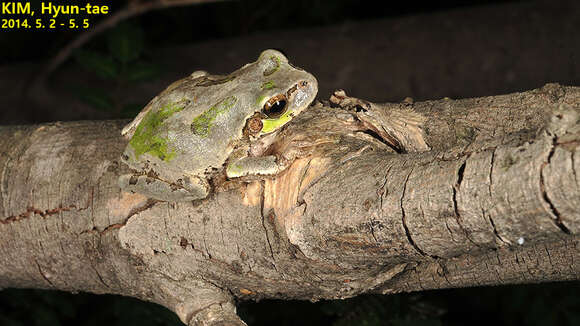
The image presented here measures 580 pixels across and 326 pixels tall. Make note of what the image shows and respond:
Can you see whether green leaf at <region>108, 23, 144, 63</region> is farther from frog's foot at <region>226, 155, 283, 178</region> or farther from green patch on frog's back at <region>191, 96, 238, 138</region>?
frog's foot at <region>226, 155, 283, 178</region>

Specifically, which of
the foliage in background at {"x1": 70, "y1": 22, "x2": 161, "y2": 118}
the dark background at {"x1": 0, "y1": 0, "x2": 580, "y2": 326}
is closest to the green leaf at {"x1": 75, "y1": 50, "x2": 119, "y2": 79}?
the foliage in background at {"x1": 70, "y1": 22, "x2": 161, "y2": 118}

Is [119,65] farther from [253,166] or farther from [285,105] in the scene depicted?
[253,166]

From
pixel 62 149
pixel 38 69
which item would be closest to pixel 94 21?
pixel 38 69

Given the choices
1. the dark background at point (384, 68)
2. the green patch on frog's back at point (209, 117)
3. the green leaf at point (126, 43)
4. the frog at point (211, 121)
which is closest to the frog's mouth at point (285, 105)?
the frog at point (211, 121)

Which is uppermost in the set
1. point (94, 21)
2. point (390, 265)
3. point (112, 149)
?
point (94, 21)

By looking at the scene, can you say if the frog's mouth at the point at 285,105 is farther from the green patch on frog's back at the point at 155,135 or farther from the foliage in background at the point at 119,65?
the foliage in background at the point at 119,65

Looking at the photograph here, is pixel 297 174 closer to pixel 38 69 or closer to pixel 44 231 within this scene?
pixel 44 231
